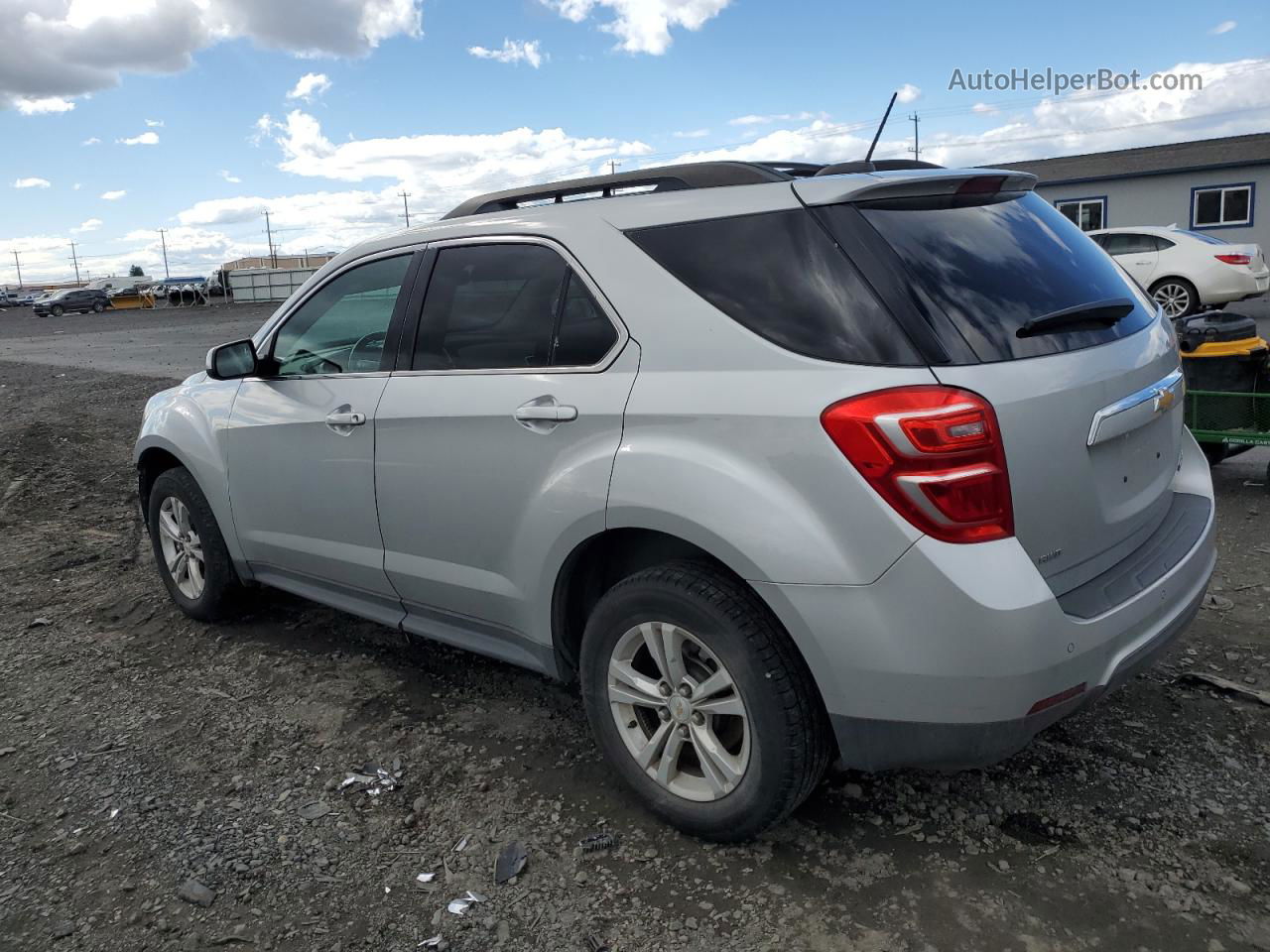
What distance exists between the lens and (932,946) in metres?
2.42

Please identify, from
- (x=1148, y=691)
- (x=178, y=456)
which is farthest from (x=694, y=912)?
(x=178, y=456)

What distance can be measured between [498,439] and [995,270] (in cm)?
151

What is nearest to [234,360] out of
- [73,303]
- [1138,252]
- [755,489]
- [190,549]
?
[190,549]

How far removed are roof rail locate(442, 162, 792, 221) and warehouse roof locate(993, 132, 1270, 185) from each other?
26.7m

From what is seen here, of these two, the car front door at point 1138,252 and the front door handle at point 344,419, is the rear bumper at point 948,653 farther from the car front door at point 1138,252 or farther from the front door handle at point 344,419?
the car front door at point 1138,252

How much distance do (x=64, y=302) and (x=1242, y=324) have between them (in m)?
62.8

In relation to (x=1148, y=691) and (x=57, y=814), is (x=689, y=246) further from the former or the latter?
(x=57, y=814)

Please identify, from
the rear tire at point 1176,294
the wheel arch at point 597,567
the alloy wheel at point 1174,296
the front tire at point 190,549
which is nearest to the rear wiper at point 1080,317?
the wheel arch at point 597,567

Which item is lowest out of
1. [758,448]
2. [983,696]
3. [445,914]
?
[445,914]

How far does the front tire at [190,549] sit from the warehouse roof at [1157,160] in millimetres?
26729

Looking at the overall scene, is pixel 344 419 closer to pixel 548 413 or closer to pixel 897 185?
pixel 548 413

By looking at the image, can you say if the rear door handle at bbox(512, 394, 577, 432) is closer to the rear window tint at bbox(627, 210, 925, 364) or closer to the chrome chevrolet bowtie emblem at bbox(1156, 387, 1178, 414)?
the rear window tint at bbox(627, 210, 925, 364)

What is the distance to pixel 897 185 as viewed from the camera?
8.82 ft

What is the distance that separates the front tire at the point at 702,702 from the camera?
260 cm
